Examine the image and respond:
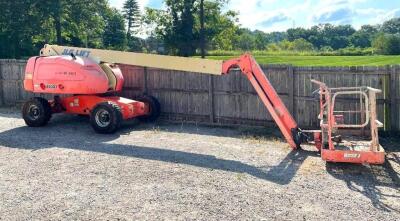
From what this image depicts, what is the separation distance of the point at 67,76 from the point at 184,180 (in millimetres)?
6233

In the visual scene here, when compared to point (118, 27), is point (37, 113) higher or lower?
lower

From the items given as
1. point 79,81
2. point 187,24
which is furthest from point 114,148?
point 187,24

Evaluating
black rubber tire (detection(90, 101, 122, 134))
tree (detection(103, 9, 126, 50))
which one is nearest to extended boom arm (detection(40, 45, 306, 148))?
black rubber tire (detection(90, 101, 122, 134))

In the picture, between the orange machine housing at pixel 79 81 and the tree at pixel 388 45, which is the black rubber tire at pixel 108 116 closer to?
the orange machine housing at pixel 79 81

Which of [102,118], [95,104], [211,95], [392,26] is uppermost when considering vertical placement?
[392,26]

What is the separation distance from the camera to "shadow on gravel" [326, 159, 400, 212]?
24.2 feet

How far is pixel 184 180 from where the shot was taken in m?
8.48

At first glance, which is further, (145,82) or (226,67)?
(145,82)

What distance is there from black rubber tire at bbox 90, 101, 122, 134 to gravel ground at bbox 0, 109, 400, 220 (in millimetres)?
259

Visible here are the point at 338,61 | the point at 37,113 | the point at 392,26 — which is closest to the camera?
the point at 37,113

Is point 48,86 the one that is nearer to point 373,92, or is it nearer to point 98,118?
point 98,118

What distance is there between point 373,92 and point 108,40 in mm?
82622

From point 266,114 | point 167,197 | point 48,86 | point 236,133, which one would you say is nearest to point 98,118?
point 48,86

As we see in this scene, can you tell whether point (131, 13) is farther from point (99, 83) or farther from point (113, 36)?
point (99, 83)
